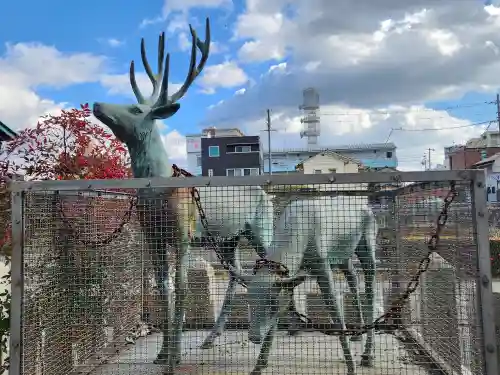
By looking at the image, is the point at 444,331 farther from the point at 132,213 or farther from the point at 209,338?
the point at 132,213

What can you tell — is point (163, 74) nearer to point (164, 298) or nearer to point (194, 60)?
point (194, 60)

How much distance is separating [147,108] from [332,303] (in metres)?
2.30

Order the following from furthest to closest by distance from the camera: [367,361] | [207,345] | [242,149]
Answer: [242,149], [207,345], [367,361]

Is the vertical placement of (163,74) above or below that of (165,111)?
above

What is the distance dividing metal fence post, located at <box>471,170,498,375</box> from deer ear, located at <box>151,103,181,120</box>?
2.47 meters

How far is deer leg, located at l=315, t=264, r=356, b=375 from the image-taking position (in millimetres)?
3779

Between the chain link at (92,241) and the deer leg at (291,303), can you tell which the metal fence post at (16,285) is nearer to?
the chain link at (92,241)

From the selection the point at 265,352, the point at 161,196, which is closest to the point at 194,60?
the point at 161,196

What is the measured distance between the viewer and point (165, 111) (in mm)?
4176

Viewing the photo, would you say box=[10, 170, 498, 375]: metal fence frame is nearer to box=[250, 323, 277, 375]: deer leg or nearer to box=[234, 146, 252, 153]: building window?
box=[250, 323, 277, 375]: deer leg

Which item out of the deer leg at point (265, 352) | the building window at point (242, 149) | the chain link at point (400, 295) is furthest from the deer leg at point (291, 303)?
the building window at point (242, 149)

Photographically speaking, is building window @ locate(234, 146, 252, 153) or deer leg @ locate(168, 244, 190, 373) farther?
building window @ locate(234, 146, 252, 153)

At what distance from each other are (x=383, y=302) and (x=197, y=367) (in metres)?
1.67

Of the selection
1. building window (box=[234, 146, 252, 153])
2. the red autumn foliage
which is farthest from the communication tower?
the red autumn foliage
